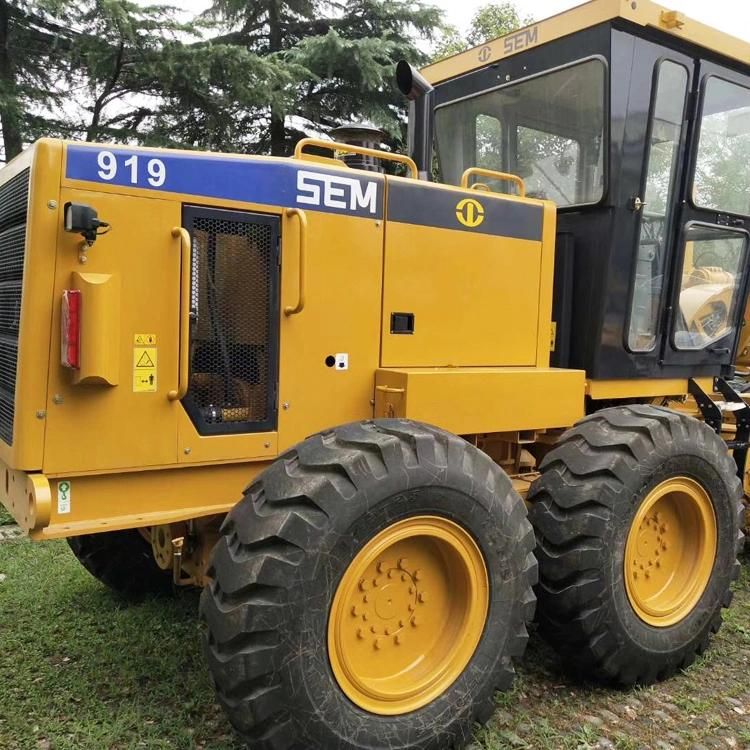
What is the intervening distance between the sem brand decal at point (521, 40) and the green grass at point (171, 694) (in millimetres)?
3130

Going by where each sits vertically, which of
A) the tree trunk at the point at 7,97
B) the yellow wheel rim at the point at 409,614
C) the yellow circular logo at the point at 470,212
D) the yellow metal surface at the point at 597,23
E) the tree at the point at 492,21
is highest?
the tree at the point at 492,21

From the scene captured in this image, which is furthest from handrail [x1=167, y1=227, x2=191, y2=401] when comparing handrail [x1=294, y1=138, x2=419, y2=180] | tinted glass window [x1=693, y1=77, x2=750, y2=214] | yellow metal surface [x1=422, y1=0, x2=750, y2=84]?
tinted glass window [x1=693, y1=77, x2=750, y2=214]

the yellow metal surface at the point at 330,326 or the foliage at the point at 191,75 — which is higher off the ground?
the foliage at the point at 191,75

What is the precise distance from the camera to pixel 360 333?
3.20 meters

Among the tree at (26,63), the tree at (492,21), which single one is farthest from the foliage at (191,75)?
the tree at (492,21)

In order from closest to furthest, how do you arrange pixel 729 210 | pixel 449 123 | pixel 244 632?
1. pixel 244 632
2. pixel 729 210
3. pixel 449 123

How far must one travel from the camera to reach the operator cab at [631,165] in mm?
3793

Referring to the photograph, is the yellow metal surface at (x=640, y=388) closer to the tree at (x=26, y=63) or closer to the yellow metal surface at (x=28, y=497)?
the yellow metal surface at (x=28, y=497)

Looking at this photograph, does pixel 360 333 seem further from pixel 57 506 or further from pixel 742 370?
pixel 742 370

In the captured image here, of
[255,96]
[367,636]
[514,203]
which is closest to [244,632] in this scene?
[367,636]

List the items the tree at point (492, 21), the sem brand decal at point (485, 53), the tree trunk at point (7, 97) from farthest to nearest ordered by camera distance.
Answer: the tree at point (492, 21) → the tree trunk at point (7, 97) → the sem brand decal at point (485, 53)

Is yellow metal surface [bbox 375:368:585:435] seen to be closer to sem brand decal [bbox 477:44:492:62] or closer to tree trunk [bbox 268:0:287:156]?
sem brand decal [bbox 477:44:492:62]

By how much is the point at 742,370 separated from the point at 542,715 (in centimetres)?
364

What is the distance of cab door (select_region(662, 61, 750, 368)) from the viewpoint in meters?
4.12
